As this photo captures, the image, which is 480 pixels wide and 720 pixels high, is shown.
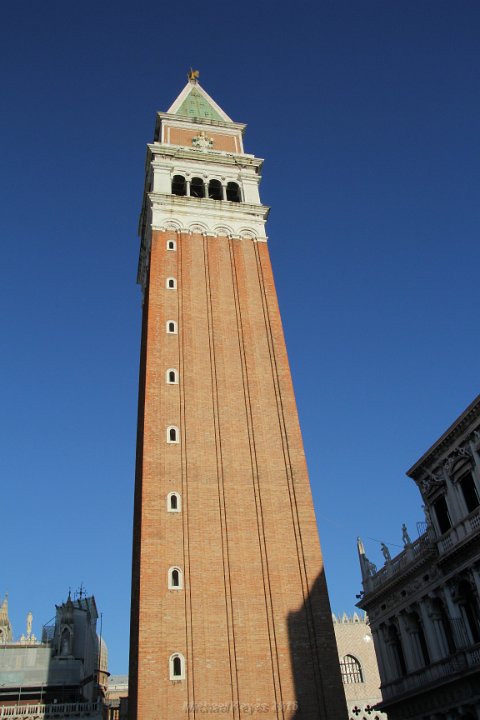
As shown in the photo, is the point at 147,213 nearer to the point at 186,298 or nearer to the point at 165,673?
the point at 186,298

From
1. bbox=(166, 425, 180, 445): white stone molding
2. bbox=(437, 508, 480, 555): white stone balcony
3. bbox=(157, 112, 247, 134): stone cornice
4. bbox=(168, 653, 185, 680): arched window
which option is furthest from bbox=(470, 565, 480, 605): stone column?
bbox=(157, 112, 247, 134): stone cornice

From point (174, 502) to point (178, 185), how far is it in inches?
1020

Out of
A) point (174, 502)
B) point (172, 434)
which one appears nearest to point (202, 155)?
point (172, 434)

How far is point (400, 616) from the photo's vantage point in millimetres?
32000

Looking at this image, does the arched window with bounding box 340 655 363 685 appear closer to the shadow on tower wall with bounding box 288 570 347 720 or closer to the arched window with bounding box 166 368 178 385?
the shadow on tower wall with bounding box 288 570 347 720

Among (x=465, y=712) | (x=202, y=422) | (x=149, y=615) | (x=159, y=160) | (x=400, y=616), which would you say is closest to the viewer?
(x=465, y=712)

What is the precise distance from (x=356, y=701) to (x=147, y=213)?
3834 centimetres

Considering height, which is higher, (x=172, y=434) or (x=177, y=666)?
(x=172, y=434)

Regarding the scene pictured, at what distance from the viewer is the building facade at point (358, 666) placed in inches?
1918

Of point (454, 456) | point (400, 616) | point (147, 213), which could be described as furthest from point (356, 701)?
point (147, 213)

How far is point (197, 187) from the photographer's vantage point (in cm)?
4875

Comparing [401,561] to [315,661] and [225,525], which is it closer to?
[315,661]

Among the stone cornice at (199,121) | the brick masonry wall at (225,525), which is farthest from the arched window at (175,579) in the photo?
the stone cornice at (199,121)

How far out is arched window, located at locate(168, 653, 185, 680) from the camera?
86.4 ft
